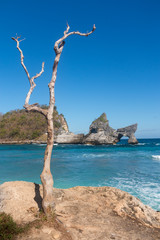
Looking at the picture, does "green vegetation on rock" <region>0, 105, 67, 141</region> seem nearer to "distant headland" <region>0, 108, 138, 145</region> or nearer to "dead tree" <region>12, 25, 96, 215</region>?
"distant headland" <region>0, 108, 138, 145</region>

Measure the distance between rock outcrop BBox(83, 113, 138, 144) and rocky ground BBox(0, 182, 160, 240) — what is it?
63223 mm

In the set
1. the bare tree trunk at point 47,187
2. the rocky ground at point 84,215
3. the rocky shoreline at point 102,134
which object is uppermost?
the rocky shoreline at point 102,134

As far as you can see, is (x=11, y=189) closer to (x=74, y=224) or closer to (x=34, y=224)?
(x=34, y=224)

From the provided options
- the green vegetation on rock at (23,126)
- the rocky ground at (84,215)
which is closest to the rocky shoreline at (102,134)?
the green vegetation on rock at (23,126)

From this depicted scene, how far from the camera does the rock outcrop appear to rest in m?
71.1

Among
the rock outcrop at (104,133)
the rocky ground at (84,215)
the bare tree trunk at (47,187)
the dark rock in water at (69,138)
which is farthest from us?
the dark rock in water at (69,138)

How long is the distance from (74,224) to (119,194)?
3.18 metres

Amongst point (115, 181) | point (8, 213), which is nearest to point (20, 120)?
point (115, 181)

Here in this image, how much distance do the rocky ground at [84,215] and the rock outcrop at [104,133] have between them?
63223 mm

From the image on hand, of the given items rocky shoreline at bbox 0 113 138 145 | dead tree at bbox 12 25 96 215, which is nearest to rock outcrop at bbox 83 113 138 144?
rocky shoreline at bbox 0 113 138 145

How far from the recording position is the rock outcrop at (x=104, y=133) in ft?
233

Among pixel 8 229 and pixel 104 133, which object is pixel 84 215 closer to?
pixel 8 229

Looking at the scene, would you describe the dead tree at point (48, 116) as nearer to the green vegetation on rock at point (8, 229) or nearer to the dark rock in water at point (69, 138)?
the green vegetation on rock at point (8, 229)

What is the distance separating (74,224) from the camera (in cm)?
543
